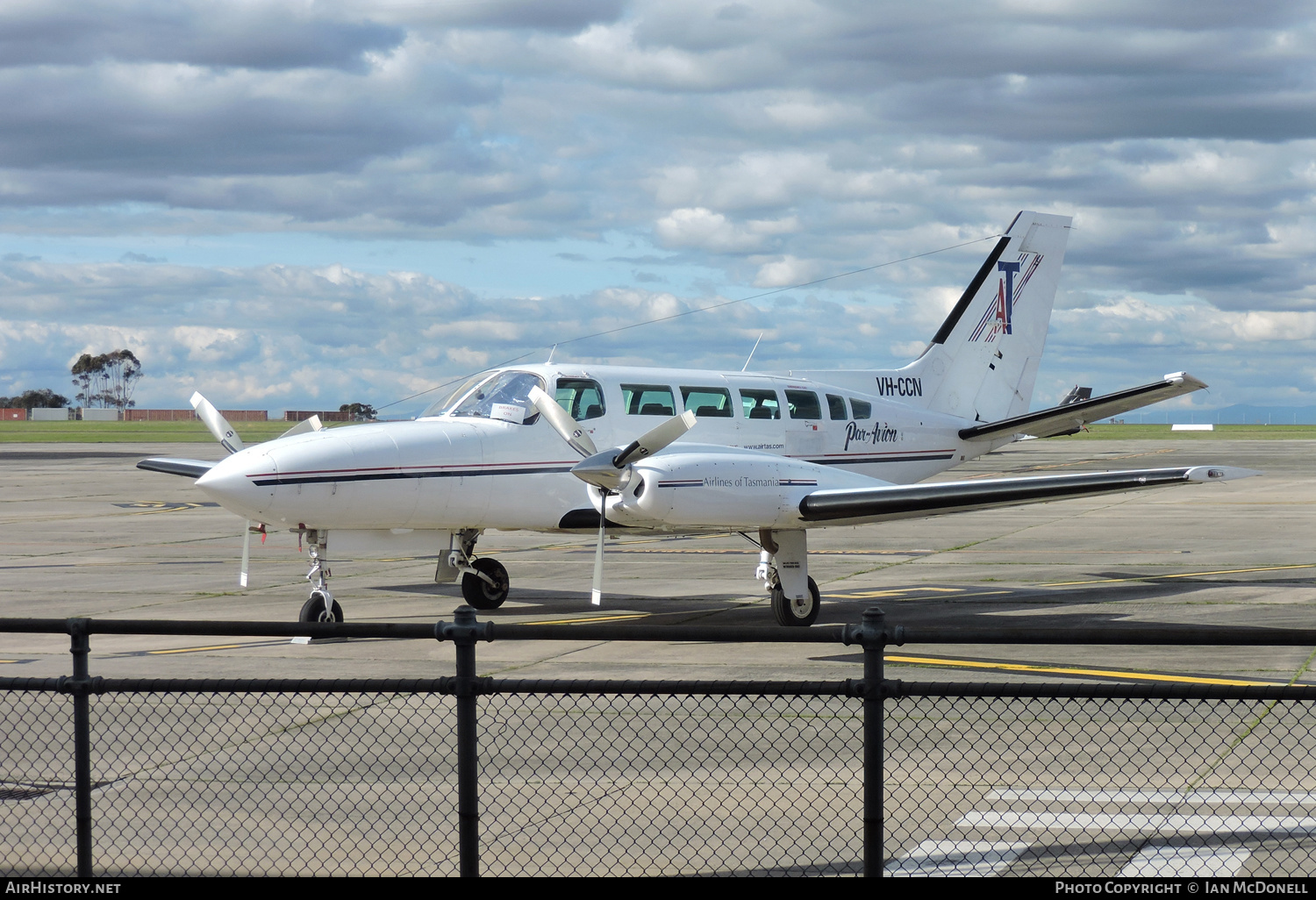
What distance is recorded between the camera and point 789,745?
28.5ft

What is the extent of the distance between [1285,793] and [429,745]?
5.48 metres

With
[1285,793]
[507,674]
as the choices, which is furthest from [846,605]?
[1285,793]

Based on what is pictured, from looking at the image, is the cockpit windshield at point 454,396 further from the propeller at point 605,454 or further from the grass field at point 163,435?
the grass field at point 163,435

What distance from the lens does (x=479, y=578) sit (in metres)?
16.6

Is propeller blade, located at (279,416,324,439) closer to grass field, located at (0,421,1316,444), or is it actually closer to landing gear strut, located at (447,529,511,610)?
landing gear strut, located at (447,529,511,610)

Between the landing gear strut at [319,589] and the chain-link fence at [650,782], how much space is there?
3027mm

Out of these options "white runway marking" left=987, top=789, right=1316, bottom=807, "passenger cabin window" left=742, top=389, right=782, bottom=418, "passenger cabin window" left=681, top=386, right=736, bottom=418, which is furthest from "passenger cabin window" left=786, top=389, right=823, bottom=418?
"white runway marking" left=987, top=789, right=1316, bottom=807

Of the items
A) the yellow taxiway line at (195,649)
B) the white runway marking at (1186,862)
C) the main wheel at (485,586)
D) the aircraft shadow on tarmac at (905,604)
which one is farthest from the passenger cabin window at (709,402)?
the white runway marking at (1186,862)

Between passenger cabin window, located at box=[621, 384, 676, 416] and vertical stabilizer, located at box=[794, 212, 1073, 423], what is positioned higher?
vertical stabilizer, located at box=[794, 212, 1073, 423]

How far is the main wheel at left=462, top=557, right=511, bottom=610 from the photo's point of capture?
1658 centimetres

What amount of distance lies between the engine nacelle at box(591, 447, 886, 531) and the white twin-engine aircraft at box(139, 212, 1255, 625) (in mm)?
20

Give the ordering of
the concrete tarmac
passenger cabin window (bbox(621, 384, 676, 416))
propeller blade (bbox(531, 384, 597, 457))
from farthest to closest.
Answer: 1. passenger cabin window (bbox(621, 384, 676, 416))
2. propeller blade (bbox(531, 384, 597, 457))
3. the concrete tarmac

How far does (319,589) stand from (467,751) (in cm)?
870

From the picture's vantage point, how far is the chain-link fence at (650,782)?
18.0 ft
